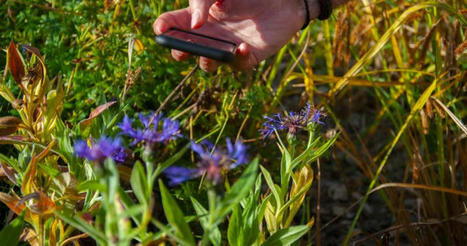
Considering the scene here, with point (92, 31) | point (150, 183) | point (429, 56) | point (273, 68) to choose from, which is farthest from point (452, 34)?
point (150, 183)

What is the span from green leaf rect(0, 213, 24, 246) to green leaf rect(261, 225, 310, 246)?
0.37m

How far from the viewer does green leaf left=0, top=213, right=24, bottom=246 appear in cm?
86

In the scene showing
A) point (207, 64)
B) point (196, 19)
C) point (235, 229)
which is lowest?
point (235, 229)

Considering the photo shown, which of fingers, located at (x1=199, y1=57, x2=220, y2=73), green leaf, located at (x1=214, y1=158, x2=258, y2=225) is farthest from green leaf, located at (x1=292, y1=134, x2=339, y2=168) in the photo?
fingers, located at (x1=199, y1=57, x2=220, y2=73)

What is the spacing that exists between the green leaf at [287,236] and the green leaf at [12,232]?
1.20ft

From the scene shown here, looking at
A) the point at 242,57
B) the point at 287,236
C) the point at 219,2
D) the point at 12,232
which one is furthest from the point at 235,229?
the point at 219,2

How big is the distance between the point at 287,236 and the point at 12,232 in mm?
404

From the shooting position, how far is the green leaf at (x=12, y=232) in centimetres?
86

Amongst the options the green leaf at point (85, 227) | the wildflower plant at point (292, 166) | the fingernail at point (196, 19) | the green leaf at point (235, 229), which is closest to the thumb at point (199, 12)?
the fingernail at point (196, 19)

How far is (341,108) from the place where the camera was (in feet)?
7.12

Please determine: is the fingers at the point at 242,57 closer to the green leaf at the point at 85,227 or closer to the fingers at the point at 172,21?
the fingers at the point at 172,21

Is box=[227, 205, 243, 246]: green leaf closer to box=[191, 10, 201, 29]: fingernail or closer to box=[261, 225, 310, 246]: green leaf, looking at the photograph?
box=[261, 225, 310, 246]: green leaf

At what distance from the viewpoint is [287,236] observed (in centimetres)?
91

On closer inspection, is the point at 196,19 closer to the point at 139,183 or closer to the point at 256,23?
the point at 256,23
